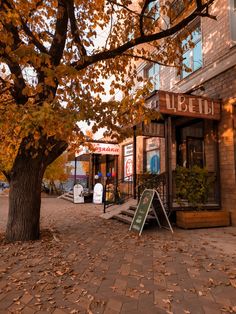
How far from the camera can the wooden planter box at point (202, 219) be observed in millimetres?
7645

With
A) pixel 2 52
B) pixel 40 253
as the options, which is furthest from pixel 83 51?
pixel 40 253

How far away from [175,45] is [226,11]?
241 centimetres

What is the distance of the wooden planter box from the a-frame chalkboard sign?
0.51 meters

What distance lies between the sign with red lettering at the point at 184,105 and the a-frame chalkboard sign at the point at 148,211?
2.35 m

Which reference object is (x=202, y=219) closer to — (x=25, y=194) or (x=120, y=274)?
(x=120, y=274)

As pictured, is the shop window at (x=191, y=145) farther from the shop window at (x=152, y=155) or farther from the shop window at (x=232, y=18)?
the shop window at (x=232, y=18)

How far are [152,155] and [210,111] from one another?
16.3 feet

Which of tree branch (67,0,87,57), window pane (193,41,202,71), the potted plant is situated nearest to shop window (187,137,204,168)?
the potted plant

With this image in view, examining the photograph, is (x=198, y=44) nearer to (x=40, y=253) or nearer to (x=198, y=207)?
(x=198, y=207)

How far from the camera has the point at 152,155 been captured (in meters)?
12.8

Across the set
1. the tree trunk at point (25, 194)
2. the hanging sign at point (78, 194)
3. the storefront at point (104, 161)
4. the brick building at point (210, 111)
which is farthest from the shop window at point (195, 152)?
the hanging sign at point (78, 194)

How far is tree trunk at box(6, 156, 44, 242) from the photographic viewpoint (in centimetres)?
623

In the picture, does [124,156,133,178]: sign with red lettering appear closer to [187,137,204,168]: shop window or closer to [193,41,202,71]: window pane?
[187,137,204,168]: shop window

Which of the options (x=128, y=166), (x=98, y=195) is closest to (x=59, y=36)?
(x=128, y=166)
